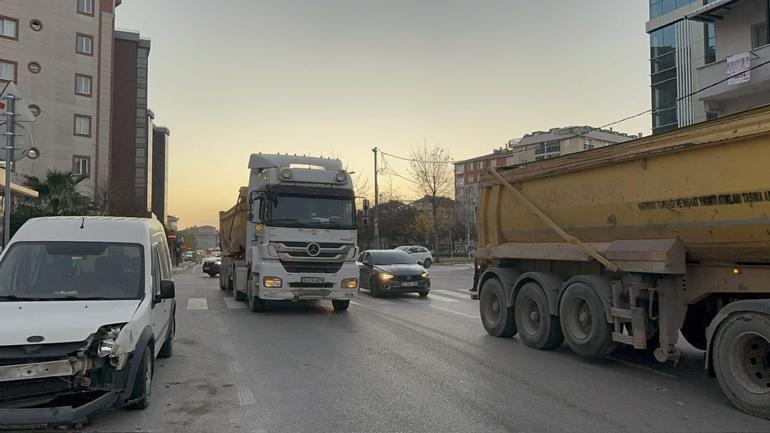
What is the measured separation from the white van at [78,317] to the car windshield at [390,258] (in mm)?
12270

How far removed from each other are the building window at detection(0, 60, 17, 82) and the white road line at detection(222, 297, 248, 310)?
37.3 metres

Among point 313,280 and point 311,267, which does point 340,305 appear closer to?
point 313,280

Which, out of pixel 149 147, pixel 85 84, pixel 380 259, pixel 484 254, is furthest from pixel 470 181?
pixel 484 254

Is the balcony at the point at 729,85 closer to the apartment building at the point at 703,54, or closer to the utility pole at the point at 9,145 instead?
the apartment building at the point at 703,54

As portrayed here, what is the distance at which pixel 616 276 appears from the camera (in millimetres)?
7754

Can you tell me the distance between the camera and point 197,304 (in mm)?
16391

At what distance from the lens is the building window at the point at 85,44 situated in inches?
1875

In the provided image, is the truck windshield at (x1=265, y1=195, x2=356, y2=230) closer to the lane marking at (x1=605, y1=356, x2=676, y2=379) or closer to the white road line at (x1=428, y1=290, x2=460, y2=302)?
the white road line at (x1=428, y1=290, x2=460, y2=302)

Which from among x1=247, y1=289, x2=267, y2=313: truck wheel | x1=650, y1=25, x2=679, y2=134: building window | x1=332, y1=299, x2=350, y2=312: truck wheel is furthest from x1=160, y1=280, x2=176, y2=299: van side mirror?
x1=650, y1=25, x2=679, y2=134: building window

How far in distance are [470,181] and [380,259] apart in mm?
118163

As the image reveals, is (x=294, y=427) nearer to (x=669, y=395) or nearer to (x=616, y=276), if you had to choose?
(x=669, y=395)

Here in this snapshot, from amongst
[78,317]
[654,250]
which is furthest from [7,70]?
[654,250]

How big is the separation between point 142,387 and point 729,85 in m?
21.3

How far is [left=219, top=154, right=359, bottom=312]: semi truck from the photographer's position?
12.9m
